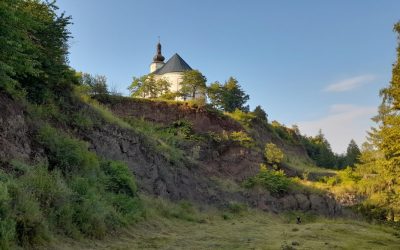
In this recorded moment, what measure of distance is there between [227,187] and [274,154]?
8397 millimetres

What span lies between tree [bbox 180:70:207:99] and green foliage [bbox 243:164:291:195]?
18543mm

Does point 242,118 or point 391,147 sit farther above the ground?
point 242,118

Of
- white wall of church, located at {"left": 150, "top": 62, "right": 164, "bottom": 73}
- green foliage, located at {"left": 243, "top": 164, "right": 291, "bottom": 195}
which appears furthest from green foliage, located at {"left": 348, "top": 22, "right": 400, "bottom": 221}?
white wall of church, located at {"left": 150, "top": 62, "right": 164, "bottom": 73}

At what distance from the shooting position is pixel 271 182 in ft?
101

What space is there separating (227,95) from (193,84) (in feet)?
20.2

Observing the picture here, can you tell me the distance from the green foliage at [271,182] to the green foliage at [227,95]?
18.4 metres

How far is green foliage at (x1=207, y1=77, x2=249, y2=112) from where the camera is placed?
4940cm

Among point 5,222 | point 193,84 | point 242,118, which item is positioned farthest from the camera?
point 193,84

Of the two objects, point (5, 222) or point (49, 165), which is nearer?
point (5, 222)

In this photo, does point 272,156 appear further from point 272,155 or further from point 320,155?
point 320,155

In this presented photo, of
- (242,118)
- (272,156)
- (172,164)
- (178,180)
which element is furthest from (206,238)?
(242,118)

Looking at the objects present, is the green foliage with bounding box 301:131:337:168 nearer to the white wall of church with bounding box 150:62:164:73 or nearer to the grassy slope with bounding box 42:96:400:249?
the white wall of church with bounding box 150:62:164:73

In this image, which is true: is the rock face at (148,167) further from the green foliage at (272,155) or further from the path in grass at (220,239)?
the green foliage at (272,155)

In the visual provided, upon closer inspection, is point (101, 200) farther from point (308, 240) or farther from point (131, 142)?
point (131, 142)
